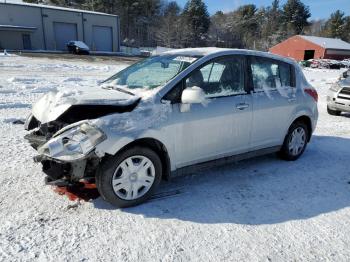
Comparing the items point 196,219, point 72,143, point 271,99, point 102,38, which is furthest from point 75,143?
point 102,38

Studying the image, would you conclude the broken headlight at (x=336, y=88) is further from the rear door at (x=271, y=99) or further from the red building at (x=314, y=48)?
the red building at (x=314, y=48)

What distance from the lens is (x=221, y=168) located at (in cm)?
518

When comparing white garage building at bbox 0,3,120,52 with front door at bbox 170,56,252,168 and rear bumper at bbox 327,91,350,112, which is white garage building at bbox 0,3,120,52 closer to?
rear bumper at bbox 327,91,350,112

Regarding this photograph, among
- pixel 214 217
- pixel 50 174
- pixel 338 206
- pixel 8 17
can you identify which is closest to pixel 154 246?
pixel 214 217

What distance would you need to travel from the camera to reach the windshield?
13.7ft

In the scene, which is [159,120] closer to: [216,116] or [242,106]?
[216,116]

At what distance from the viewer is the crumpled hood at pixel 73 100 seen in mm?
3703

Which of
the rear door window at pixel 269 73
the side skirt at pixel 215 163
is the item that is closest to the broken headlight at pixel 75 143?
the side skirt at pixel 215 163

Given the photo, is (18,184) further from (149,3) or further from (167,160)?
(149,3)

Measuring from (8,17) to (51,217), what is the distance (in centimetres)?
4550

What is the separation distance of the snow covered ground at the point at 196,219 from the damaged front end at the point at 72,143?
458mm

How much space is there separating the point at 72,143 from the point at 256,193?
240 centimetres

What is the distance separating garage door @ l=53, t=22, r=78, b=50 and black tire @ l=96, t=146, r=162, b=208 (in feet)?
151

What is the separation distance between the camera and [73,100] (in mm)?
3732
